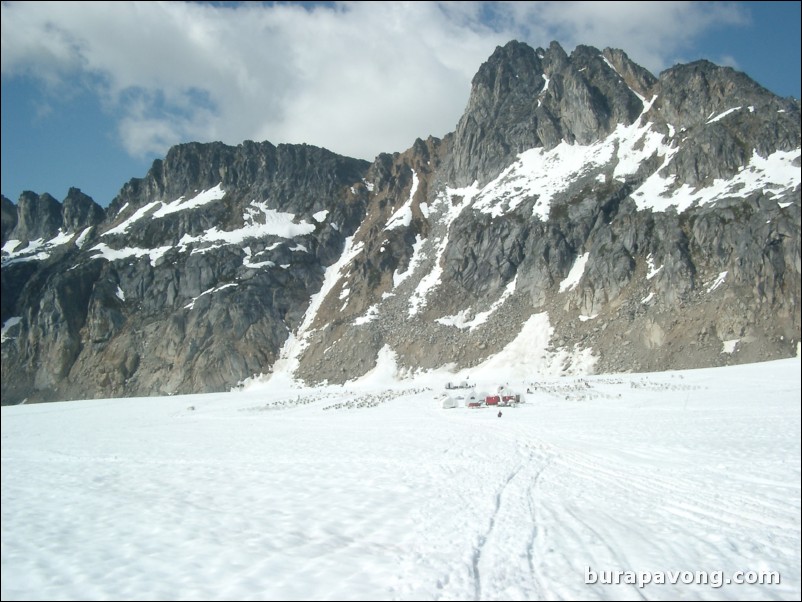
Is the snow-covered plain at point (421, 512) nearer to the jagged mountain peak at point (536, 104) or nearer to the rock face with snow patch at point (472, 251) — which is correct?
the rock face with snow patch at point (472, 251)

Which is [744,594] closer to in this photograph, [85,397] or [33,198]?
[85,397]

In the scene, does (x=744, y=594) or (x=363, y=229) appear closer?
(x=744, y=594)

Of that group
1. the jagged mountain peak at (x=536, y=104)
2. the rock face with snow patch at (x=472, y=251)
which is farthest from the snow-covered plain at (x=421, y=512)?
the jagged mountain peak at (x=536, y=104)

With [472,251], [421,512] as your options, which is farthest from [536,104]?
[421,512]

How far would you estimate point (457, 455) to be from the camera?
17.2 metres

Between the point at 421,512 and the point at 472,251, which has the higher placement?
the point at 472,251

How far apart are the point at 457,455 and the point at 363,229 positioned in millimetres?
84620

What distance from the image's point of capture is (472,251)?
→ 73.6 metres

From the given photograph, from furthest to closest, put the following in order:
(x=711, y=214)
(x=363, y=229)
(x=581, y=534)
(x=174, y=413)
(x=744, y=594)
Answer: (x=363, y=229) < (x=711, y=214) < (x=174, y=413) < (x=581, y=534) < (x=744, y=594)

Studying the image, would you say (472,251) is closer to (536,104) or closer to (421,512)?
(536,104)

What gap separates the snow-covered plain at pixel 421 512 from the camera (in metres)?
7.23

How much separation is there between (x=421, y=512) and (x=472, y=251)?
213ft

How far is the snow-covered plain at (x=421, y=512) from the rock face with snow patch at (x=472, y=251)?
104 feet

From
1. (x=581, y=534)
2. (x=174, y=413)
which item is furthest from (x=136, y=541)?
(x=174, y=413)
